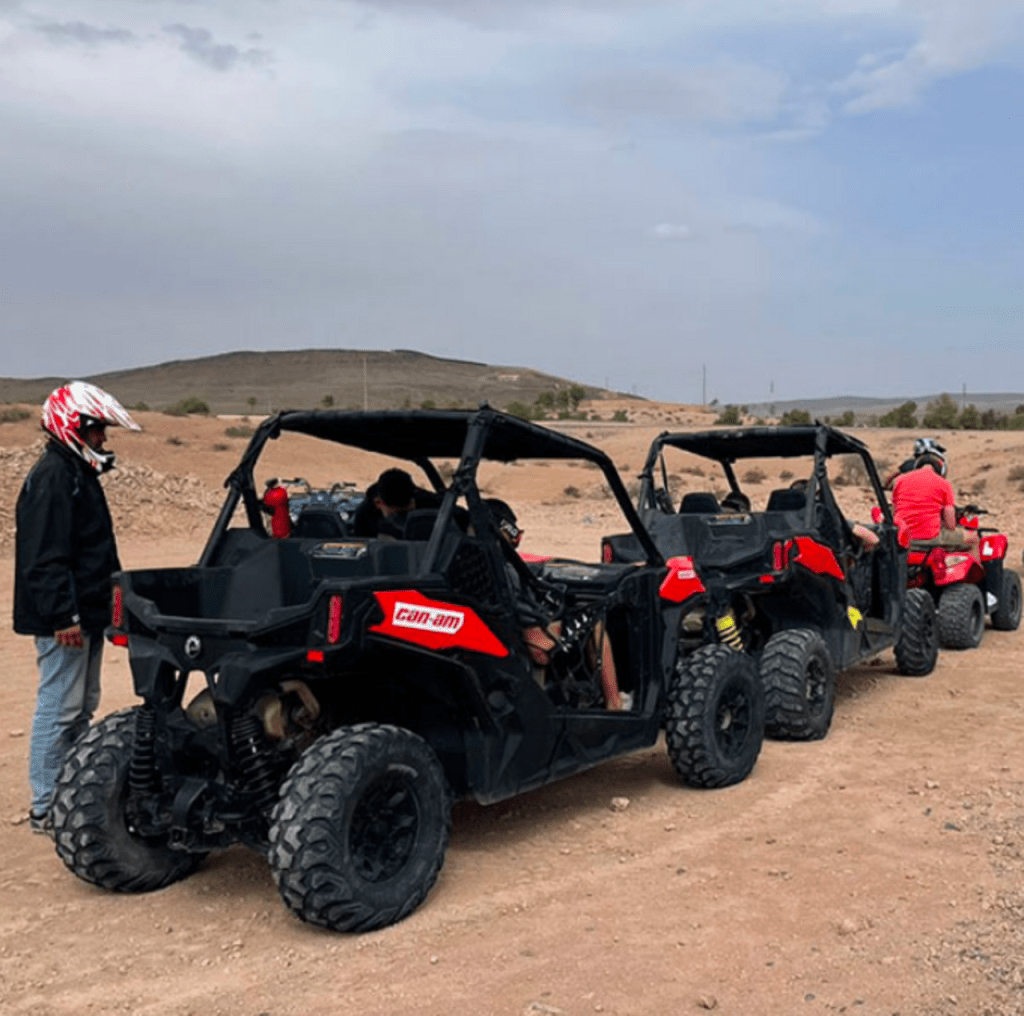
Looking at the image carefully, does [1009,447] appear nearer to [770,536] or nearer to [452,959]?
[770,536]

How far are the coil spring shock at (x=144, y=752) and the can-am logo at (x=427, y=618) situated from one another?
3.44 ft

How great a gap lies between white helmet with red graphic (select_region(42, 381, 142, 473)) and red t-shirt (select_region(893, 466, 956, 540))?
7247mm

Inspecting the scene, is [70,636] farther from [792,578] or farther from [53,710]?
[792,578]

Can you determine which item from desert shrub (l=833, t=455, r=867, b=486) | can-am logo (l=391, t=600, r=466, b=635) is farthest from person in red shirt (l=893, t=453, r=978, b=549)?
desert shrub (l=833, t=455, r=867, b=486)

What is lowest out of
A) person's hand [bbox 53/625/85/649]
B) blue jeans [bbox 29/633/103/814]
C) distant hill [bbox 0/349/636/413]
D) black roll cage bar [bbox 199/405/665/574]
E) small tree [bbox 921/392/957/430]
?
blue jeans [bbox 29/633/103/814]

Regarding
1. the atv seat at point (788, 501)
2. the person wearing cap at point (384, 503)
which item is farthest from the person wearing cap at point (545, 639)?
the atv seat at point (788, 501)

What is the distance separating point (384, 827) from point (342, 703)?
0.73 metres

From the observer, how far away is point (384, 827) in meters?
4.62

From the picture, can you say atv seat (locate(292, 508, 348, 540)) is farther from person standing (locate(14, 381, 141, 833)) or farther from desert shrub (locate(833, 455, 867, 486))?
desert shrub (locate(833, 455, 867, 486))

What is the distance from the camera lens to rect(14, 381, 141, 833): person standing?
18.0ft

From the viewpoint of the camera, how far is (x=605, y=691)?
239 inches

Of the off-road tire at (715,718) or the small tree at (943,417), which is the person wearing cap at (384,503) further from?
the small tree at (943,417)

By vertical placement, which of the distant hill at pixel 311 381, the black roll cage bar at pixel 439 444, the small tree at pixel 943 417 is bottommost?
the black roll cage bar at pixel 439 444

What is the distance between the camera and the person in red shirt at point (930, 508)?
10766mm
